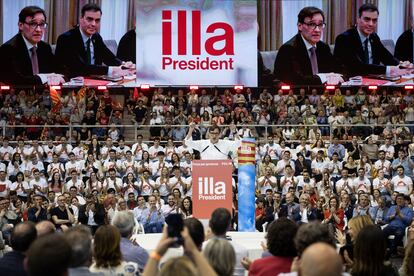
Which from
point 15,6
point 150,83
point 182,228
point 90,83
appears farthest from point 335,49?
point 182,228

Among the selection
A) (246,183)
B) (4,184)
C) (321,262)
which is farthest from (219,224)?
(4,184)

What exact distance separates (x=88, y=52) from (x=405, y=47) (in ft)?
30.6

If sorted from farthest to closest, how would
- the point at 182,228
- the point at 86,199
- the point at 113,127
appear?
the point at 113,127, the point at 86,199, the point at 182,228

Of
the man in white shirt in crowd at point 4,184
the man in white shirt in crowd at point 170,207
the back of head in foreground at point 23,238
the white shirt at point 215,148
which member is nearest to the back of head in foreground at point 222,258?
the back of head in foreground at point 23,238

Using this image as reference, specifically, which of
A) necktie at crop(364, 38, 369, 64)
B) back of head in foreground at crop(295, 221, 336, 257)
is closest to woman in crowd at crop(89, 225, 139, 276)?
back of head in foreground at crop(295, 221, 336, 257)

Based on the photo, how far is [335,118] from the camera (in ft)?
75.6

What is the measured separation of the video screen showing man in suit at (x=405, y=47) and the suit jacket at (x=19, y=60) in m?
10.1

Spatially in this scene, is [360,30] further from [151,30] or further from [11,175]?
[11,175]

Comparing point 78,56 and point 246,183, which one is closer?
point 246,183

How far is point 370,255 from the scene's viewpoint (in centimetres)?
566

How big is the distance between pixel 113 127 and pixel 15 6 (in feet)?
19.8

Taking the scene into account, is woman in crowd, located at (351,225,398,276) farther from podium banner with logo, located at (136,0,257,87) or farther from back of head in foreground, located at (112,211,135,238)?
podium banner with logo, located at (136,0,257,87)

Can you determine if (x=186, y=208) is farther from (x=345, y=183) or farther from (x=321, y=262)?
(x=321, y=262)

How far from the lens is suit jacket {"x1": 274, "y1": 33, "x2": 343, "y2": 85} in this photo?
2608 cm
